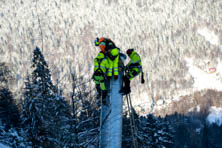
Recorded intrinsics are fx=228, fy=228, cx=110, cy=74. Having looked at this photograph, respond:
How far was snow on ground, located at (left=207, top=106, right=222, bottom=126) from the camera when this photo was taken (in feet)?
442

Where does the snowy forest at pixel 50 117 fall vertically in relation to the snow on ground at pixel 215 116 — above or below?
below

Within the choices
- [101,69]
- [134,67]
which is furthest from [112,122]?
[134,67]

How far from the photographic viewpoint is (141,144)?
5.29m

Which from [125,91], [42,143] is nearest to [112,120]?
[125,91]

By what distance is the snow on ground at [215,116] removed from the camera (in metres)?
135

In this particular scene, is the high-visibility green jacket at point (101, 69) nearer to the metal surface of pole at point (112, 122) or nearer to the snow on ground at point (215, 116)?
the metal surface of pole at point (112, 122)

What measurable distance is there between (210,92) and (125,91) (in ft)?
687

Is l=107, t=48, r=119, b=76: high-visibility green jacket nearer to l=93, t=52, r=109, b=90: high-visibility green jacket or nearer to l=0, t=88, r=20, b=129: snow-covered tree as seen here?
l=93, t=52, r=109, b=90: high-visibility green jacket

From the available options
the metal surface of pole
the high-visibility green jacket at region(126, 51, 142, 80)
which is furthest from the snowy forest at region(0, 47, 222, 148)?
the metal surface of pole

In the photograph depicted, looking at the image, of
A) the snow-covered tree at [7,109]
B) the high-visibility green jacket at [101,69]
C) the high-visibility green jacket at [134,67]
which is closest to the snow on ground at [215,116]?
the snow-covered tree at [7,109]

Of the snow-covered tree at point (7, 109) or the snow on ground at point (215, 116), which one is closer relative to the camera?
the snow-covered tree at point (7, 109)

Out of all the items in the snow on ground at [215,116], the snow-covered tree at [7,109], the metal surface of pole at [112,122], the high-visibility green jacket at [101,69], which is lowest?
the metal surface of pole at [112,122]

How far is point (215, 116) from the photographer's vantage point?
481 feet

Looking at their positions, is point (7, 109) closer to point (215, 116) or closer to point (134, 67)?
point (134, 67)
